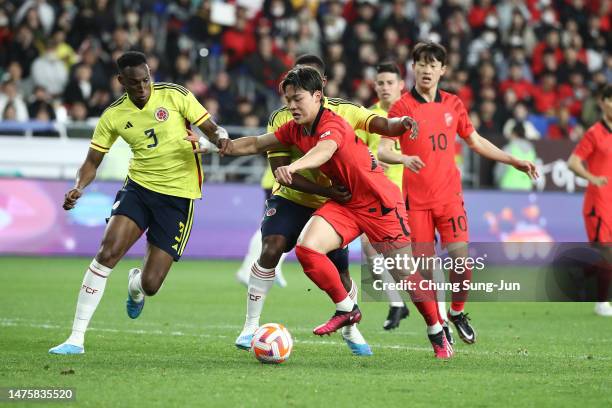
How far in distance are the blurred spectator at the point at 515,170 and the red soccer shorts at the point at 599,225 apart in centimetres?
731

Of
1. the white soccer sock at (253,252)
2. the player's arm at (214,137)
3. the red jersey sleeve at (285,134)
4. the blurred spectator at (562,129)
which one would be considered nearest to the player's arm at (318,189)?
the red jersey sleeve at (285,134)

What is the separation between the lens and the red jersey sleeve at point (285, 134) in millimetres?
9000

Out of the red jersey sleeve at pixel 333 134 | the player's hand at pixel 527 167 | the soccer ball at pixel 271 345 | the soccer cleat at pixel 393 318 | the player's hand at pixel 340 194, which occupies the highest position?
the red jersey sleeve at pixel 333 134

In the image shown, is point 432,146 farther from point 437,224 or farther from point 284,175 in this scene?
point 284,175

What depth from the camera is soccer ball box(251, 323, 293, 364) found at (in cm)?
850

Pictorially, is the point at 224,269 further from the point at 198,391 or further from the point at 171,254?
the point at 198,391

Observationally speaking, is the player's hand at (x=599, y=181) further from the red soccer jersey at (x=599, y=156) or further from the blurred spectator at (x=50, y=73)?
the blurred spectator at (x=50, y=73)

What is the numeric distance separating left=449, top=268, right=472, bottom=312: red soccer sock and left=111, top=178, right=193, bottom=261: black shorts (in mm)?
2507

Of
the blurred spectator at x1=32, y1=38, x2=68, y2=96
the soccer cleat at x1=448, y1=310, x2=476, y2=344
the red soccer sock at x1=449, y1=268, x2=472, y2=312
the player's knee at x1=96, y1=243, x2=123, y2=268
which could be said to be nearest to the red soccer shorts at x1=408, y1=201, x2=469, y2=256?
the red soccer sock at x1=449, y1=268, x2=472, y2=312

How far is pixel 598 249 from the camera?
44.8 ft

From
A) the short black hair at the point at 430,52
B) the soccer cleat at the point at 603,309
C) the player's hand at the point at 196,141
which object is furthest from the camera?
the soccer cleat at the point at 603,309

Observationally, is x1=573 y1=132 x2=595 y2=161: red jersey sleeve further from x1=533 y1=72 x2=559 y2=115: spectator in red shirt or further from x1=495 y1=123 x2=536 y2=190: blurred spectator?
x1=533 y1=72 x2=559 y2=115: spectator in red shirt

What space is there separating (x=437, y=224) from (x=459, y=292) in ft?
2.16

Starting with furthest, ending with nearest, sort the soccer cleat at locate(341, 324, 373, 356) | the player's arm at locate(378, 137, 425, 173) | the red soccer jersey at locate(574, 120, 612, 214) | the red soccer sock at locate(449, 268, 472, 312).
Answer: the red soccer jersey at locate(574, 120, 612, 214)
the red soccer sock at locate(449, 268, 472, 312)
the soccer cleat at locate(341, 324, 373, 356)
the player's arm at locate(378, 137, 425, 173)
